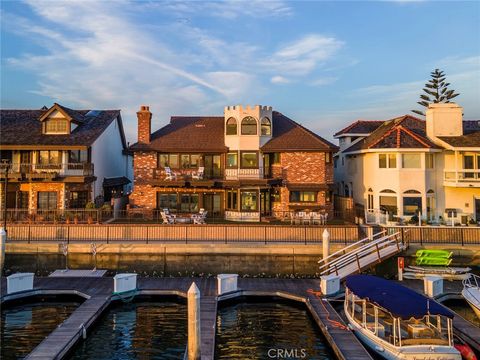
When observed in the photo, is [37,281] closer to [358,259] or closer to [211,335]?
[211,335]

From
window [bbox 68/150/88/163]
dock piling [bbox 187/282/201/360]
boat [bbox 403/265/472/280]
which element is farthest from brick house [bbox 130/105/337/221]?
dock piling [bbox 187/282/201/360]

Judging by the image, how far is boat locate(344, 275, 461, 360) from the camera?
433 inches

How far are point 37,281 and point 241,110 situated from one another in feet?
62.1

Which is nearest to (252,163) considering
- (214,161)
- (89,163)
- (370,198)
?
(214,161)

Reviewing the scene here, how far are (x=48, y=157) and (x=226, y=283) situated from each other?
20612 mm

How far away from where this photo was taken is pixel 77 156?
30.0 metres

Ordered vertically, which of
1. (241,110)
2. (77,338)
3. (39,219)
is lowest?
(77,338)

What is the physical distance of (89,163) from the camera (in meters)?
29.7

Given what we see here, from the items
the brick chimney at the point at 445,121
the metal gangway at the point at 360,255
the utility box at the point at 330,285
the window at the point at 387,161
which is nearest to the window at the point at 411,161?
the window at the point at 387,161

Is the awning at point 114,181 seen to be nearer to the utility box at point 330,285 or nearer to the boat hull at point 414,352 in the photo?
the utility box at point 330,285

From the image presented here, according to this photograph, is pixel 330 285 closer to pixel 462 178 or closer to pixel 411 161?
pixel 411 161

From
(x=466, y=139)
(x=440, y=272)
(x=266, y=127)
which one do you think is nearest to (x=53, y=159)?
(x=266, y=127)

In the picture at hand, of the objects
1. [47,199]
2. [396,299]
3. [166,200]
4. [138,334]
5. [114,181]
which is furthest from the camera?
[114,181]

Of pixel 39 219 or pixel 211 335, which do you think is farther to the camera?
pixel 39 219
